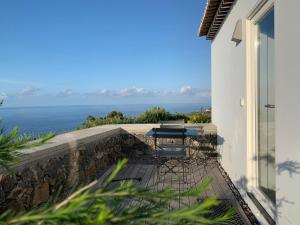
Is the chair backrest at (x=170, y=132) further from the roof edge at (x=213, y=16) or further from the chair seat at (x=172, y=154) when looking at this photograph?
the roof edge at (x=213, y=16)

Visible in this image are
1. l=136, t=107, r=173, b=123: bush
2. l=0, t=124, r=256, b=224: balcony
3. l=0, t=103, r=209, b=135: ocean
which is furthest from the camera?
l=136, t=107, r=173, b=123: bush

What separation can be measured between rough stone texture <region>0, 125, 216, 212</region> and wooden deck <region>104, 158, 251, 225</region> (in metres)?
0.51

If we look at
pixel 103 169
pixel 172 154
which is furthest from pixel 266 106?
pixel 103 169

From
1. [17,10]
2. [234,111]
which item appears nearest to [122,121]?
[234,111]

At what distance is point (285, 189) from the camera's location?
2.91 meters

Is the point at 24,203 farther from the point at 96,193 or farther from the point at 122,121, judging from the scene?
the point at 122,121

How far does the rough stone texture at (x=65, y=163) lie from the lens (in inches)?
146

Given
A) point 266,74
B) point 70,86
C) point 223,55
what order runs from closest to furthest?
point 266,74
point 223,55
point 70,86

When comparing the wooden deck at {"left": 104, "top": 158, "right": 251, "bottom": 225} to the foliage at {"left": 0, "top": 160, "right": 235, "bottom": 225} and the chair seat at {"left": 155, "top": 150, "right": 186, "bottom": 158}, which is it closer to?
the chair seat at {"left": 155, "top": 150, "right": 186, "bottom": 158}

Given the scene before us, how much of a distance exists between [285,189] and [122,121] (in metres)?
8.97

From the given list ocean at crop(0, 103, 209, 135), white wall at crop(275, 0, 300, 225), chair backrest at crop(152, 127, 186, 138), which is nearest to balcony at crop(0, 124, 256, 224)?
ocean at crop(0, 103, 209, 135)

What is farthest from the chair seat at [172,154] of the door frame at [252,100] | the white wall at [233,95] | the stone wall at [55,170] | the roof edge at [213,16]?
the roof edge at [213,16]

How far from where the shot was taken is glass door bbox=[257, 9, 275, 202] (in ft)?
11.9

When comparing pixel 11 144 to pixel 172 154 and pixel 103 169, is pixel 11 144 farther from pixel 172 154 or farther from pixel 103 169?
pixel 103 169
